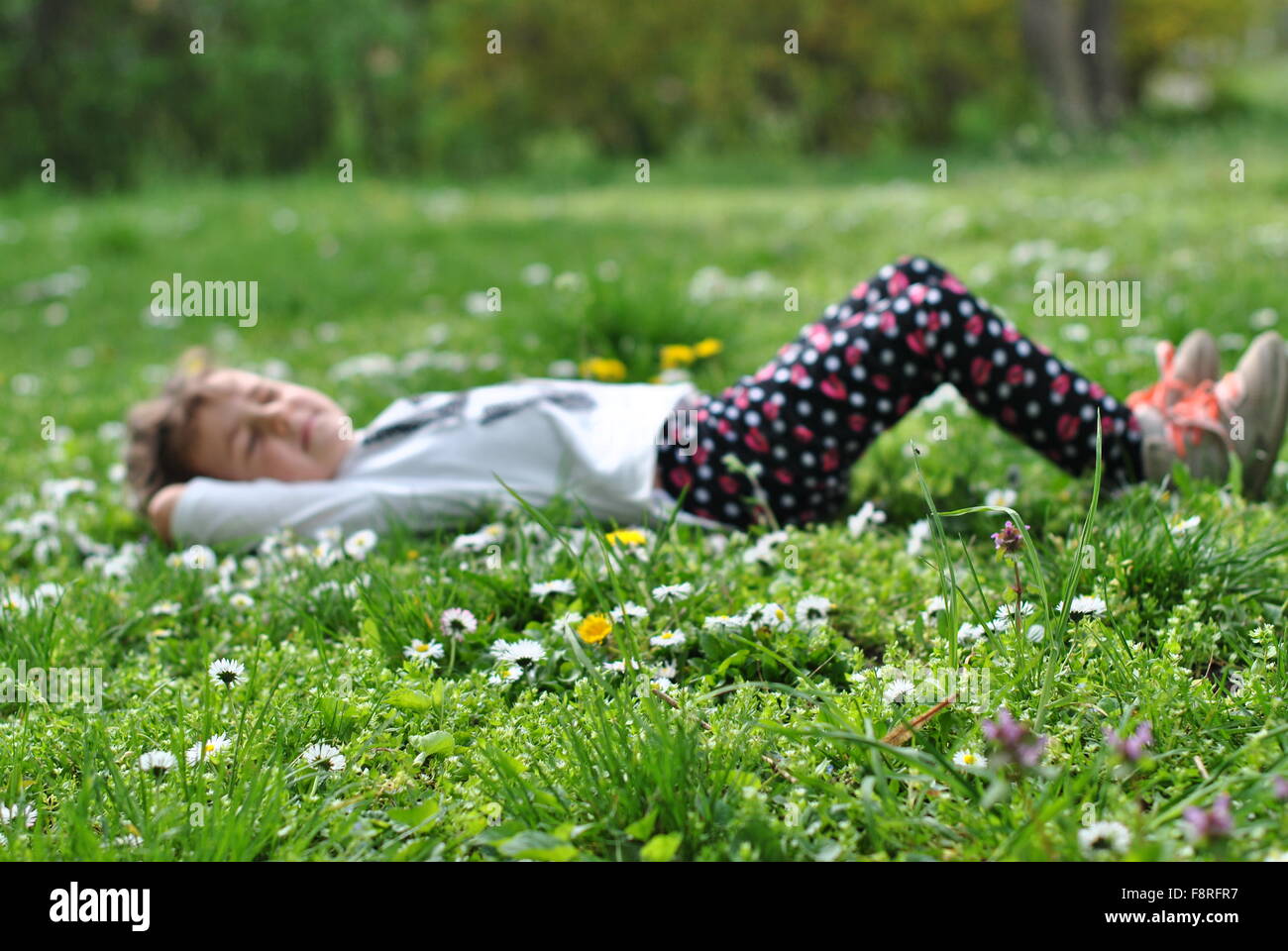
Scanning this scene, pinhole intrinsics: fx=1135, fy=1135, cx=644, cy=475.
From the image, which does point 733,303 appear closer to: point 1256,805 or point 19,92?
point 1256,805

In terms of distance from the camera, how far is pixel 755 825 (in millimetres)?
1444

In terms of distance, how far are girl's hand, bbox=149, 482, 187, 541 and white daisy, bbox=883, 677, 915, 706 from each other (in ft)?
6.72

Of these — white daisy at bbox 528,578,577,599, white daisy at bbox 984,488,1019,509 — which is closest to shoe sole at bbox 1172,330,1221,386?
white daisy at bbox 984,488,1019,509

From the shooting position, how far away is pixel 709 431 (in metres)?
2.94

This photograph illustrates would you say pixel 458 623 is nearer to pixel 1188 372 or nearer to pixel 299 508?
pixel 299 508

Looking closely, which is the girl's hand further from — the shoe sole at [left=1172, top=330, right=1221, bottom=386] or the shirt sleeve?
the shoe sole at [left=1172, top=330, right=1221, bottom=386]

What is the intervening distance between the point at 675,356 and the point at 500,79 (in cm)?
1185

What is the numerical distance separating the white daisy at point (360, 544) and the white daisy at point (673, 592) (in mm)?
804

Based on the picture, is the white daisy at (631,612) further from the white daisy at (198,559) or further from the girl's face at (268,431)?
the girl's face at (268,431)

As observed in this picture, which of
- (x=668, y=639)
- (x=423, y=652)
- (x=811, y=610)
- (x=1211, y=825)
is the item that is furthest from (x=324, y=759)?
(x=1211, y=825)

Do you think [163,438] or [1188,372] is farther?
[163,438]

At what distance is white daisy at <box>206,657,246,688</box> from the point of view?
6.49 feet

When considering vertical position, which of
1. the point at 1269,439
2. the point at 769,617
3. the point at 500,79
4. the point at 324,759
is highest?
the point at 500,79
